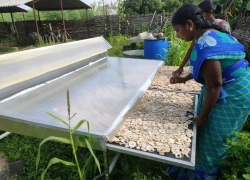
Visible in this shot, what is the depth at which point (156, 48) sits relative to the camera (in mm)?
5215

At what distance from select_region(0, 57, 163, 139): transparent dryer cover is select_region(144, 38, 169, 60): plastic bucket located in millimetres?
2027

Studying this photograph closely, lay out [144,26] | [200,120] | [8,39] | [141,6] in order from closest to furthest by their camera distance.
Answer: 1. [200,120]
2. [144,26]
3. [8,39]
4. [141,6]

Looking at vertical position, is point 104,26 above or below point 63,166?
above

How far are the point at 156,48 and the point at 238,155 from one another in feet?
12.7

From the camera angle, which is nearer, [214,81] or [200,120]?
[214,81]

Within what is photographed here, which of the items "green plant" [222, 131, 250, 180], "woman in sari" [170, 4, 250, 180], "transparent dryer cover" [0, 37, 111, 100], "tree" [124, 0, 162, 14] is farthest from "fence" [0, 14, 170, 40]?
"green plant" [222, 131, 250, 180]

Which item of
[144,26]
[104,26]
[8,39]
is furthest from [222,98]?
[8,39]

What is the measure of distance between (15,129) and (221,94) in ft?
5.77

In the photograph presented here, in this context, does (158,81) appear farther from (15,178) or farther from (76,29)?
(76,29)

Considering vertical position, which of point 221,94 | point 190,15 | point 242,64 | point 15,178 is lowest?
point 15,178

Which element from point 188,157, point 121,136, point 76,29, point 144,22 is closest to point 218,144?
point 188,157

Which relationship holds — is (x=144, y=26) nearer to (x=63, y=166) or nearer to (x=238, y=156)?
(x=63, y=166)

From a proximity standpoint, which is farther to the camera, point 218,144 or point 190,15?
point 218,144

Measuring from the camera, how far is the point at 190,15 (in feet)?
5.02
